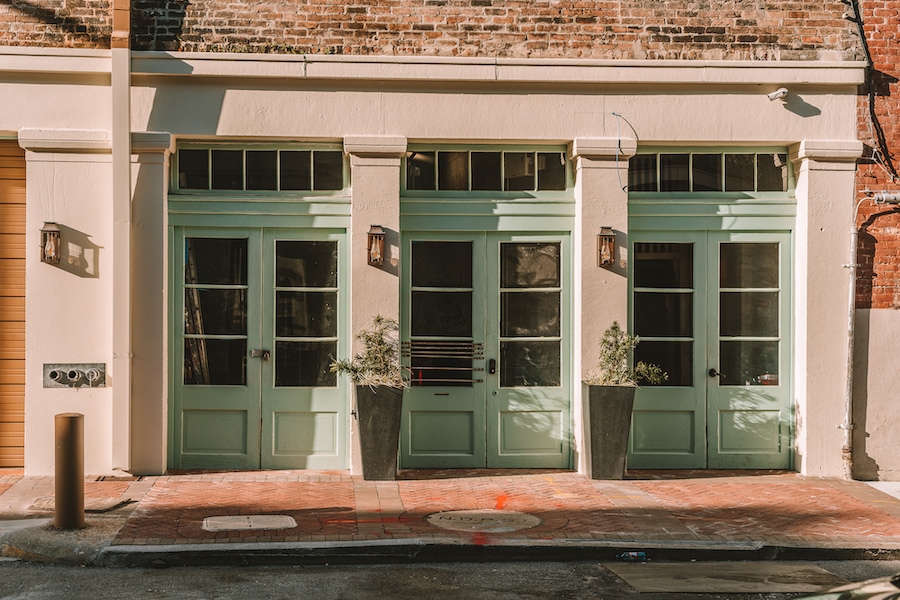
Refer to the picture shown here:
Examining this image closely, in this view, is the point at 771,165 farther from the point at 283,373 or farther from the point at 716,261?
the point at 283,373

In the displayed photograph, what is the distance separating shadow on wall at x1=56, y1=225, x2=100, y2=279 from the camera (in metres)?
9.83

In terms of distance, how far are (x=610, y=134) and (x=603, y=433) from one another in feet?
9.71

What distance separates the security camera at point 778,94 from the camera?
1000 centimetres

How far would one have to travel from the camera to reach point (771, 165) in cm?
1055

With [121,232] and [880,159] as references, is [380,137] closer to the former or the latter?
[121,232]

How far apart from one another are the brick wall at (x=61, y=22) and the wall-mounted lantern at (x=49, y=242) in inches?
70.1

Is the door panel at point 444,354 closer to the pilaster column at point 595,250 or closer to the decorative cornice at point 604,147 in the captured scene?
the pilaster column at point 595,250

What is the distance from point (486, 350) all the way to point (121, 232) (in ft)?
12.2

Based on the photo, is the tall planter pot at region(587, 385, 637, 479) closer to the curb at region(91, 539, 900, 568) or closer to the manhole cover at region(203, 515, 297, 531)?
the curb at region(91, 539, 900, 568)

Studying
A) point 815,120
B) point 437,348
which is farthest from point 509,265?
point 815,120

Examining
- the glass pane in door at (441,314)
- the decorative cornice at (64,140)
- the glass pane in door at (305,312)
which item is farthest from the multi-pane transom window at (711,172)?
the decorative cornice at (64,140)

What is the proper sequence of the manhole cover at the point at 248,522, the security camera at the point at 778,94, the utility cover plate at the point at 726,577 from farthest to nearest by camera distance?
the security camera at the point at 778,94 → the manhole cover at the point at 248,522 → the utility cover plate at the point at 726,577

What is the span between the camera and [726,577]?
22.4ft

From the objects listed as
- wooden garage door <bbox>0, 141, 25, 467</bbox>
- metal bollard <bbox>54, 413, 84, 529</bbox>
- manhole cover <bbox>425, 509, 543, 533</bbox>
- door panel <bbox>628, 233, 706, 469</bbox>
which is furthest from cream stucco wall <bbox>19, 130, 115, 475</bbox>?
door panel <bbox>628, 233, 706, 469</bbox>
